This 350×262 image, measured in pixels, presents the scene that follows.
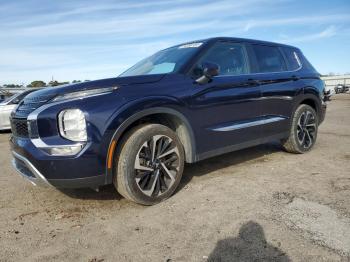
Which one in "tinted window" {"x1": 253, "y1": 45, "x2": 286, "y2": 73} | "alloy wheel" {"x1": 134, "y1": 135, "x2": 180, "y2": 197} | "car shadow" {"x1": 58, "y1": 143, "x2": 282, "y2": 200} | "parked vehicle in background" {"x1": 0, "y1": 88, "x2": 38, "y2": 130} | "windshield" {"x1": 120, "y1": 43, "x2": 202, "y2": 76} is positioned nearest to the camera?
"alloy wheel" {"x1": 134, "y1": 135, "x2": 180, "y2": 197}

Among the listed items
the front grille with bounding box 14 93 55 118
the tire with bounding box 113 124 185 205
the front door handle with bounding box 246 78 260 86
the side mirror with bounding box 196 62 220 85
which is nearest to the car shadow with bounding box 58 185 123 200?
the tire with bounding box 113 124 185 205

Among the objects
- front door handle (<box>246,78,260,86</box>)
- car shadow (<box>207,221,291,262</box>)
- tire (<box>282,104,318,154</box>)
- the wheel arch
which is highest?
front door handle (<box>246,78,260,86</box>)

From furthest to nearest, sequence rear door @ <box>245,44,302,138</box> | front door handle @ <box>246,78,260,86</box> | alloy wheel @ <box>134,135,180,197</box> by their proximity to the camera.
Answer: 1. rear door @ <box>245,44,302,138</box>
2. front door handle @ <box>246,78,260,86</box>
3. alloy wheel @ <box>134,135,180,197</box>

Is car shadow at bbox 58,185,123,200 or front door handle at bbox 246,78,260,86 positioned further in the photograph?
front door handle at bbox 246,78,260,86

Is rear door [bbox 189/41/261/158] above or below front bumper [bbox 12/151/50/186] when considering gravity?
above

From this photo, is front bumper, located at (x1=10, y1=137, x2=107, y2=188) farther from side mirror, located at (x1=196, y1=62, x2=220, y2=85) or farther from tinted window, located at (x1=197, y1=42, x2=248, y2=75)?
tinted window, located at (x1=197, y1=42, x2=248, y2=75)

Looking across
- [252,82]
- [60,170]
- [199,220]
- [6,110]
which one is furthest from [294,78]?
[6,110]

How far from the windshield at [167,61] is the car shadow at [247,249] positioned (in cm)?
207

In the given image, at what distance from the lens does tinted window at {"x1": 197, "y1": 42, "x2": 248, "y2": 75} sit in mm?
4434

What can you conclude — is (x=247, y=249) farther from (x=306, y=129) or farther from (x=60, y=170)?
(x=306, y=129)

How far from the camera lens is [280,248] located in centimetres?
265

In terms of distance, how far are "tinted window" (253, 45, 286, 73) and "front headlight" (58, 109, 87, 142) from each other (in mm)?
2931

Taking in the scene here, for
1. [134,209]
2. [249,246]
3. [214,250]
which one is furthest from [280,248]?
[134,209]

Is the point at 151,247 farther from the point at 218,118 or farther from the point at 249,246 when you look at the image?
the point at 218,118
